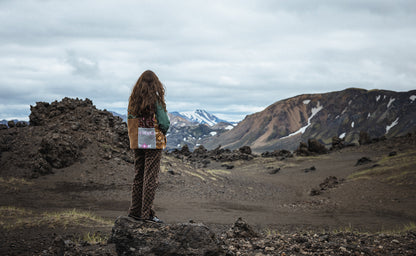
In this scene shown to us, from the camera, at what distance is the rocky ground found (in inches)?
265

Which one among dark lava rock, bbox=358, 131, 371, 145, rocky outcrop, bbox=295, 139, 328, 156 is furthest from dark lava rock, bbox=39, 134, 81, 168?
dark lava rock, bbox=358, 131, 371, 145

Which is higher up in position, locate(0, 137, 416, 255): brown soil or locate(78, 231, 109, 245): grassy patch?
locate(78, 231, 109, 245): grassy patch

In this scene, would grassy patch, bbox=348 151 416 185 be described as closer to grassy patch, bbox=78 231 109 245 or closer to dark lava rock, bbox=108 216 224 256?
dark lava rock, bbox=108 216 224 256

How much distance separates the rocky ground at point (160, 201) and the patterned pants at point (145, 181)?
905mm

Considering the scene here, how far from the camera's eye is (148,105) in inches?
223

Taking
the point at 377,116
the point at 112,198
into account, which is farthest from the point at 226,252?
the point at 377,116

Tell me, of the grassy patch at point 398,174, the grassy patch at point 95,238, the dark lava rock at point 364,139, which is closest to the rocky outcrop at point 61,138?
the grassy patch at point 95,238

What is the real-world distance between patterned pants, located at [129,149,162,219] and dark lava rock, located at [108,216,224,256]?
0.44m

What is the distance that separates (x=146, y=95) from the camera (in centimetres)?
569

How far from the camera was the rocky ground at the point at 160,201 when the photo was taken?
673 centimetres

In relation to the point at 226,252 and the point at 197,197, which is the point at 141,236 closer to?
the point at 226,252

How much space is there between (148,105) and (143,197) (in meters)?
1.71

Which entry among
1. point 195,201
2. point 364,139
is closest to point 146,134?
point 195,201

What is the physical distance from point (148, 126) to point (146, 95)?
58 centimetres
